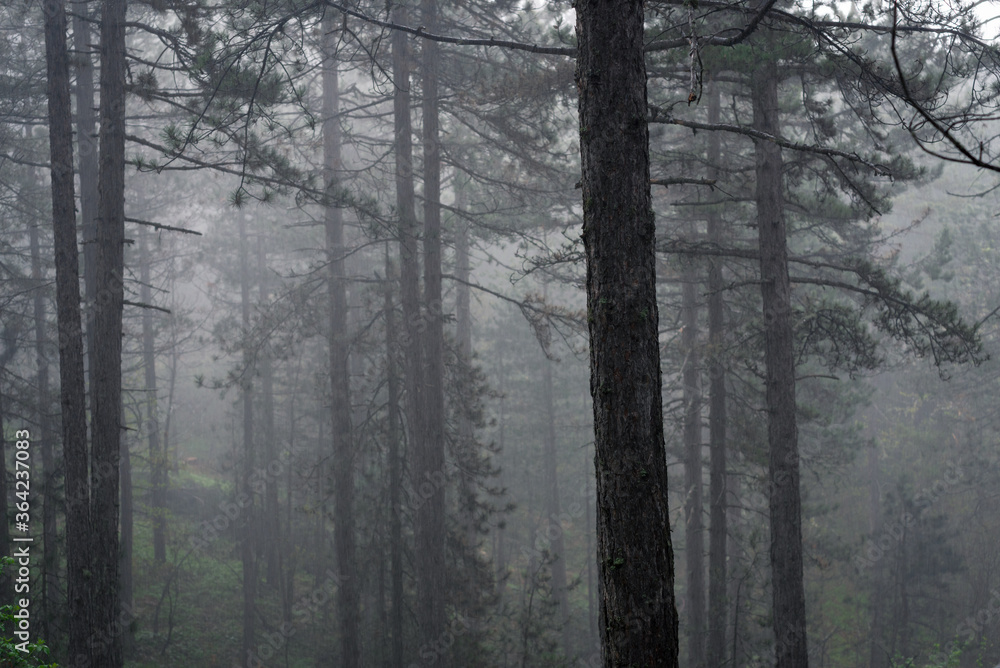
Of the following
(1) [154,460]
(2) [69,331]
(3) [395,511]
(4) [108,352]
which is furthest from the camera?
(1) [154,460]

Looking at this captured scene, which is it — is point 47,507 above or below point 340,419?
below

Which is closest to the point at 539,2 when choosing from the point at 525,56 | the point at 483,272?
the point at 525,56

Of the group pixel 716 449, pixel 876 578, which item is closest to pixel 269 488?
pixel 716 449

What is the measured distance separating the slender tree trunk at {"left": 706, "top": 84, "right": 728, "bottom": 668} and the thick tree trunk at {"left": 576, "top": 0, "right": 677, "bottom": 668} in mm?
8192

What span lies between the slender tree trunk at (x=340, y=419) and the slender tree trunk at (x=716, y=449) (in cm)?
657

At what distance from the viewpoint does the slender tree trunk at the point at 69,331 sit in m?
8.45

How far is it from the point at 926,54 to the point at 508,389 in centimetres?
1985

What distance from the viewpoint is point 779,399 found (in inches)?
352

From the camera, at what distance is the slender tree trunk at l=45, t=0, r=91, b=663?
8453 millimetres

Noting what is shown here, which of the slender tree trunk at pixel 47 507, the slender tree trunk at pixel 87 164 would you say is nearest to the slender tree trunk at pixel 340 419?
the slender tree trunk at pixel 87 164

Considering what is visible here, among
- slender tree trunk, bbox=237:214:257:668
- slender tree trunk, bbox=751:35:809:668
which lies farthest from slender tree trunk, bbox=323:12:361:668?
slender tree trunk, bbox=751:35:809:668

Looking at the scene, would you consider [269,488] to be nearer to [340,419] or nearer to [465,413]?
[340,419]

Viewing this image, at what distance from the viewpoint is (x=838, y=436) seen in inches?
773

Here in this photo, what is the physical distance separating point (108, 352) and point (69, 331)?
2.65 feet
